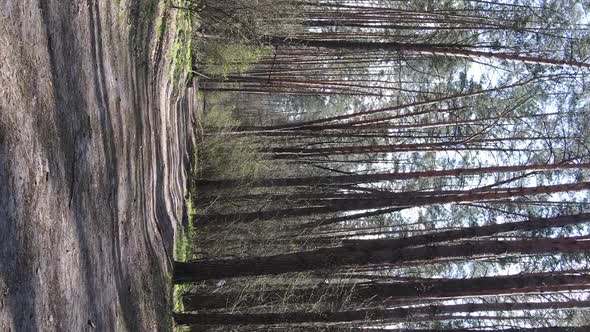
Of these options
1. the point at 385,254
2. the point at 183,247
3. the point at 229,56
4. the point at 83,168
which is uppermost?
the point at 229,56

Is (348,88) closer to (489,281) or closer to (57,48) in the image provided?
(489,281)

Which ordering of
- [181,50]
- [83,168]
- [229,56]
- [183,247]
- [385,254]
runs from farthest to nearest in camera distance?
[229,56] < [181,50] < [183,247] < [385,254] < [83,168]

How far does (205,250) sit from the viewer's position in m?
11.6

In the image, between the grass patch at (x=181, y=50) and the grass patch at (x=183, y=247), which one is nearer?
the grass patch at (x=183, y=247)

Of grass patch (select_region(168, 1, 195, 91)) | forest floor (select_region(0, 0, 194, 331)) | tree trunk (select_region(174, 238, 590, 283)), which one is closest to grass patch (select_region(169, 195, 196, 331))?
forest floor (select_region(0, 0, 194, 331))

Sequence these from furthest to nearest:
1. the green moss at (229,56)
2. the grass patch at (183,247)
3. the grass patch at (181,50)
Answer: the green moss at (229,56) → the grass patch at (181,50) → the grass patch at (183,247)

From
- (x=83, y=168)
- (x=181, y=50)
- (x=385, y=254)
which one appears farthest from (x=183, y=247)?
(x=83, y=168)

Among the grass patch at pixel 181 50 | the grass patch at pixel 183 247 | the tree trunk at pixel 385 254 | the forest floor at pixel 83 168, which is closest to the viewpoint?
the forest floor at pixel 83 168

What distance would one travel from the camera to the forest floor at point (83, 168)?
13.3 feet

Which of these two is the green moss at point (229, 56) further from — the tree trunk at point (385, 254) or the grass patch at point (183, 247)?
the tree trunk at point (385, 254)

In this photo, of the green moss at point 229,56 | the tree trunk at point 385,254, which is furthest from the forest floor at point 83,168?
the green moss at point 229,56

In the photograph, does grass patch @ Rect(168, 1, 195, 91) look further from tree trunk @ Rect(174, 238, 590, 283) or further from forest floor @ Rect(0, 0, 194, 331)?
tree trunk @ Rect(174, 238, 590, 283)

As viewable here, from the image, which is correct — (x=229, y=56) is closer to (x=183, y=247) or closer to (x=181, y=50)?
(x=181, y=50)

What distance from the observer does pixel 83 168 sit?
5.48 m
